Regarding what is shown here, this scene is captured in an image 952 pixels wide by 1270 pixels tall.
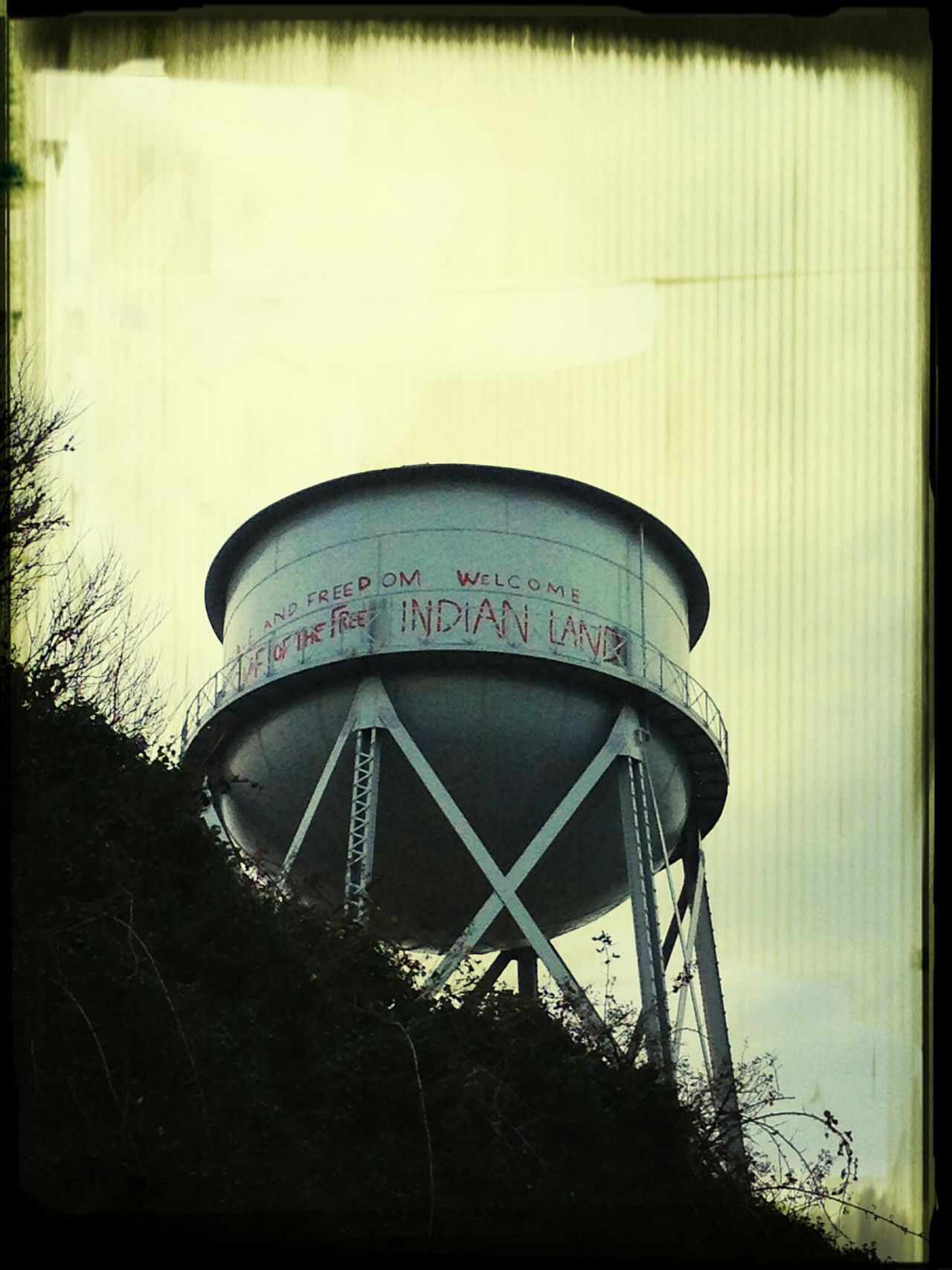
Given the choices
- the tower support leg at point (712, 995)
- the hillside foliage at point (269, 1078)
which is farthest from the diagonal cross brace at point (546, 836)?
the tower support leg at point (712, 995)

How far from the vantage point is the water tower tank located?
628 inches

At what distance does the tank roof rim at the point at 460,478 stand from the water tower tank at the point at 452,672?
24mm

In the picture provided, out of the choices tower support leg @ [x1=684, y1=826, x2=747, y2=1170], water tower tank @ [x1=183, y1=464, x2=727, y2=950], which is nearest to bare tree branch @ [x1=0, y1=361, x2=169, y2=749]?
water tower tank @ [x1=183, y1=464, x2=727, y2=950]

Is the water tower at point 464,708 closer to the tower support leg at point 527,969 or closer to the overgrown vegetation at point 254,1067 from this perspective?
the overgrown vegetation at point 254,1067

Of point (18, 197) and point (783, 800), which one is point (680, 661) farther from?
point (18, 197)

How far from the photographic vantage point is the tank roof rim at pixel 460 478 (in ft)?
54.5

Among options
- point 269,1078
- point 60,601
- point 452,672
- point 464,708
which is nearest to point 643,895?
point 464,708

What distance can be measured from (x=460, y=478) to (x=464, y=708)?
7.79ft

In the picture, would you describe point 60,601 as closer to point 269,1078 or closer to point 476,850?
point 269,1078

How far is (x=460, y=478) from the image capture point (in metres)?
16.7

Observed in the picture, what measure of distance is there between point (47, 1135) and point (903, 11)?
8918 millimetres

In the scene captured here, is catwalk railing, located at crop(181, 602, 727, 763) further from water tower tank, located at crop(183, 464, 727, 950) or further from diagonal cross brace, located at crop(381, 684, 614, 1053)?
diagonal cross brace, located at crop(381, 684, 614, 1053)

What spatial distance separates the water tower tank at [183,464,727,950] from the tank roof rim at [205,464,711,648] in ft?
0.08

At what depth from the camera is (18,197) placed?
36.1 feet
